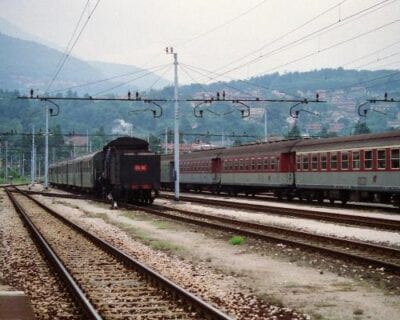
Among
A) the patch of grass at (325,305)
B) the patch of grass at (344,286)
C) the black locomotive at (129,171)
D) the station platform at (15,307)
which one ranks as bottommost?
the patch of grass at (325,305)

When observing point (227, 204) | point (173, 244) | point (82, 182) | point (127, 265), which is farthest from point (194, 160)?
point (127, 265)

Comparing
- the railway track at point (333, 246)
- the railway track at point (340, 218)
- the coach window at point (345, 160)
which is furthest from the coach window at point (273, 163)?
the railway track at point (333, 246)

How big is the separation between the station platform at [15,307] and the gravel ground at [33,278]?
20 centimetres

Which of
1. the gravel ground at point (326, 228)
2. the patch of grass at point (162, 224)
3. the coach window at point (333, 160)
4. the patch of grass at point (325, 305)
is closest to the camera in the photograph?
the patch of grass at point (325, 305)

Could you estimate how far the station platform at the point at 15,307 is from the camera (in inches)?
334

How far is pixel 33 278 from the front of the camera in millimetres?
12695

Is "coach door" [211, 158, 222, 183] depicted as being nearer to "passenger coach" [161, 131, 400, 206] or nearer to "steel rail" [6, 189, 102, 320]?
"passenger coach" [161, 131, 400, 206]

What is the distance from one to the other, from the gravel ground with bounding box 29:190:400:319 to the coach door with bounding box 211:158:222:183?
1214 inches

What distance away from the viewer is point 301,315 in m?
9.24

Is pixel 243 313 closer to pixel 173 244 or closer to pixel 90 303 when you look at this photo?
pixel 90 303

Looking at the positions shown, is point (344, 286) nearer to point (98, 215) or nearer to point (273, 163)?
point (98, 215)

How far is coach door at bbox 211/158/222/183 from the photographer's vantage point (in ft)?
171

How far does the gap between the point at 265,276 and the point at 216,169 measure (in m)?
39.9

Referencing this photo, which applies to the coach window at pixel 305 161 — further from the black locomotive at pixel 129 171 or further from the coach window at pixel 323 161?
the black locomotive at pixel 129 171
